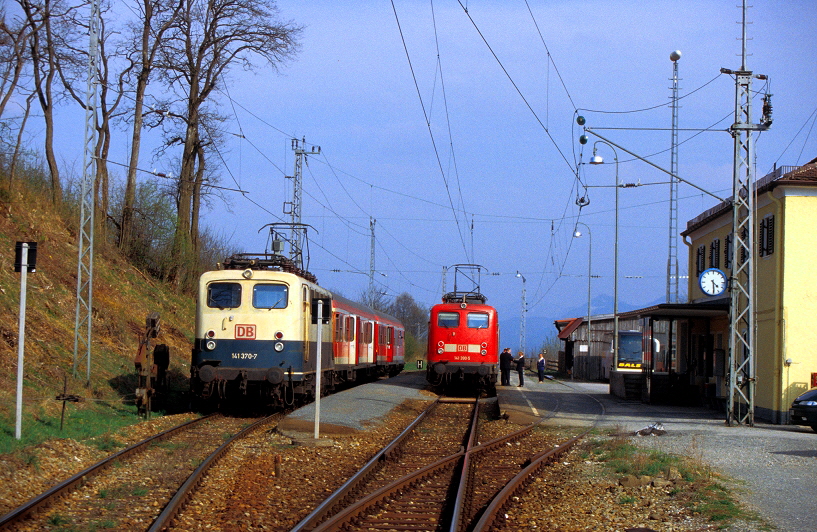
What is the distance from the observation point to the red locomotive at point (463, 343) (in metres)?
26.3

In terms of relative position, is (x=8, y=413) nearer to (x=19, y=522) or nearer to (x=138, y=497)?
Result: (x=138, y=497)

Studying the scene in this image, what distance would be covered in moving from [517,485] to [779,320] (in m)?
13.0

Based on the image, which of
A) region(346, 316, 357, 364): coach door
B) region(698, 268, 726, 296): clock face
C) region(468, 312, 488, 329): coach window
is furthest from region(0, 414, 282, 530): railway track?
region(698, 268, 726, 296): clock face

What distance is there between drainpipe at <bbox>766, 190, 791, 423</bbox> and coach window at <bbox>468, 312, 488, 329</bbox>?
8.78 m

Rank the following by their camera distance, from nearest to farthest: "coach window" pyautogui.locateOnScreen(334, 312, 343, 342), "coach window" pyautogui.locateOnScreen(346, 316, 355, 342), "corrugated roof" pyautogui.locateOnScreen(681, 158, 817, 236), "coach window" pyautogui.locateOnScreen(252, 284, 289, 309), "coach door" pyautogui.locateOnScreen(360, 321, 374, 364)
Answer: "coach window" pyautogui.locateOnScreen(252, 284, 289, 309) → "corrugated roof" pyautogui.locateOnScreen(681, 158, 817, 236) → "coach window" pyautogui.locateOnScreen(334, 312, 343, 342) → "coach window" pyautogui.locateOnScreen(346, 316, 355, 342) → "coach door" pyautogui.locateOnScreen(360, 321, 374, 364)

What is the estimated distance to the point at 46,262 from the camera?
23844 millimetres

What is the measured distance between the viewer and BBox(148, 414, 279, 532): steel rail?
7777 millimetres

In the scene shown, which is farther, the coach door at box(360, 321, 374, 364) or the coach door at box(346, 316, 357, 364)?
the coach door at box(360, 321, 374, 364)

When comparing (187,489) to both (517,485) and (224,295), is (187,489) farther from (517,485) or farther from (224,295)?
(224,295)

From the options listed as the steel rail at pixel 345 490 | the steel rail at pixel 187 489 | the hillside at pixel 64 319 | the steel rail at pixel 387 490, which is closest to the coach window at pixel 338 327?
the hillside at pixel 64 319

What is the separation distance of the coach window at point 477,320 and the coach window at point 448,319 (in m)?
0.38

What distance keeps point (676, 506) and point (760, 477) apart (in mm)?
2777

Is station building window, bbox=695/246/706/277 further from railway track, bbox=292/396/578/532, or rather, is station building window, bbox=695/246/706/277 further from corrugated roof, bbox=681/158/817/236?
railway track, bbox=292/396/578/532

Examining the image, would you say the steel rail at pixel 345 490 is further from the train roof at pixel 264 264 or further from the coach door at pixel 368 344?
the coach door at pixel 368 344
